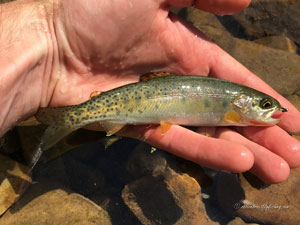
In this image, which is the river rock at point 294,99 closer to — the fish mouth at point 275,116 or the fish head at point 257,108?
the fish mouth at point 275,116

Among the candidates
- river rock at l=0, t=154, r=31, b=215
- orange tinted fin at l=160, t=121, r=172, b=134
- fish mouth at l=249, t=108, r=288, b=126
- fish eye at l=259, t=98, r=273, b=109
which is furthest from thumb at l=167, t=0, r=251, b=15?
river rock at l=0, t=154, r=31, b=215

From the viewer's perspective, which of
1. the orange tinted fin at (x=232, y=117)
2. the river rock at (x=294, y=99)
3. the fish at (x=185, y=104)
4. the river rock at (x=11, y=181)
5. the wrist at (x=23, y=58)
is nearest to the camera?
the wrist at (x=23, y=58)

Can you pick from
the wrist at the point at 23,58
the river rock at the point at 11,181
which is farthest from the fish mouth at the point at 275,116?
the river rock at the point at 11,181

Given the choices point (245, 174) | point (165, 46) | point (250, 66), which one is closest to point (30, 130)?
point (165, 46)

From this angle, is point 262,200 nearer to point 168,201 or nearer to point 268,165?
point 268,165

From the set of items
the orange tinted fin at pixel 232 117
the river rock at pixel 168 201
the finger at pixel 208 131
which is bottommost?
the river rock at pixel 168 201

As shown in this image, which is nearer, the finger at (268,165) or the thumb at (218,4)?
the finger at (268,165)

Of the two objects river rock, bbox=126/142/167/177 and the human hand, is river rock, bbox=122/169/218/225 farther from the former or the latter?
the human hand

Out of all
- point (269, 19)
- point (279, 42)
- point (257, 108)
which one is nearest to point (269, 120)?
point (257, 108)
